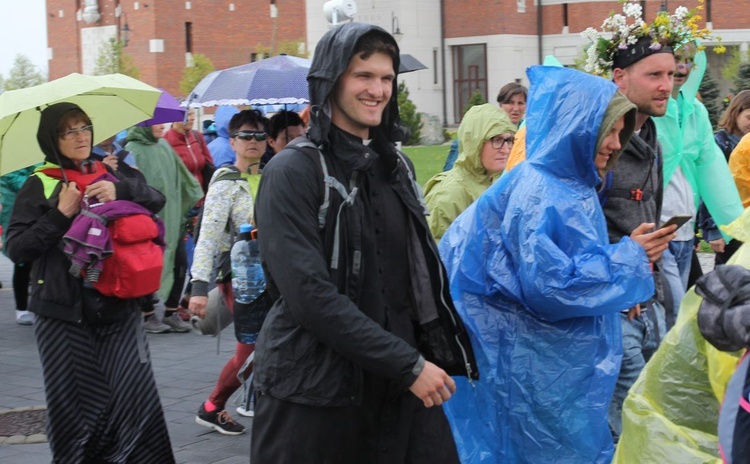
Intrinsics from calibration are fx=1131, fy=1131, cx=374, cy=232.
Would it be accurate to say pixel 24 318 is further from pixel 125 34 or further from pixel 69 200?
pixel 125 34

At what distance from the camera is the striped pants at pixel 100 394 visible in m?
5.27

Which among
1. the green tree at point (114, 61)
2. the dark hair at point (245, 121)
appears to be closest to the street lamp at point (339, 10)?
the dark hair at point (245, 121)

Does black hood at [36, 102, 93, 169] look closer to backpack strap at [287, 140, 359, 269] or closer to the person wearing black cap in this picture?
backpack strap at [287, 140, 359, 269]

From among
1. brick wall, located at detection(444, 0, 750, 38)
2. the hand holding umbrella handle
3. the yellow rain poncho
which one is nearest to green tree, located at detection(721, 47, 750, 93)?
brick wall, located at detection(444, 0, 750, 38)

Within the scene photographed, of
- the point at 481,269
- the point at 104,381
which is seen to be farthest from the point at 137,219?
the point at 481,269

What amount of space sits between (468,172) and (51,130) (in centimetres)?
230

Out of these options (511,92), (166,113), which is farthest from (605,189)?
(166,113)

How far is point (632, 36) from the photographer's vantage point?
17.1ft

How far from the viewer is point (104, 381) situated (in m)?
5.36

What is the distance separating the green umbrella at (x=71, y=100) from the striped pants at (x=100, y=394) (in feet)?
3.09

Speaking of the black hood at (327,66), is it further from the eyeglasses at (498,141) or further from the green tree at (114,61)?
the green tree at (114,61)

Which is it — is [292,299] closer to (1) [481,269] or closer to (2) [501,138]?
(1) [481,269]

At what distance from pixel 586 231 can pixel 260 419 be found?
1534 mm

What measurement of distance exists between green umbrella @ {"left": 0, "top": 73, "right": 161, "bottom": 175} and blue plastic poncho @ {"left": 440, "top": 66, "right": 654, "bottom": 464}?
217cm
